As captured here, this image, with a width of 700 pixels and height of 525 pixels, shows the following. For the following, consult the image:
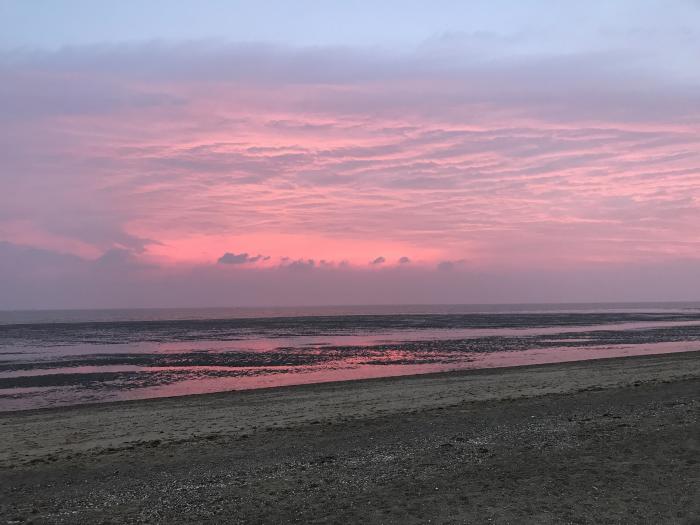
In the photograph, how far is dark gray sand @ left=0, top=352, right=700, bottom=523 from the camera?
1114cm

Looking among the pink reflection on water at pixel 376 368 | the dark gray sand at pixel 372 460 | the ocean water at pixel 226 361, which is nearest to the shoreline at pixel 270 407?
the dark gray sand at pixel 372 460

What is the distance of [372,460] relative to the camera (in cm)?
1455

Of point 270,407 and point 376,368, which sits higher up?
point 270,407

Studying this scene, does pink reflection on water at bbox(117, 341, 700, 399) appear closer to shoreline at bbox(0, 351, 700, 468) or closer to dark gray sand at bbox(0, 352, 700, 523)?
shoreline at bbox(0, 351, 700, 468)

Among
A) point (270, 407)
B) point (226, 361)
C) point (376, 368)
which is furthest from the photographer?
point (226, 361)

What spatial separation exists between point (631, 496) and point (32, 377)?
43217mm

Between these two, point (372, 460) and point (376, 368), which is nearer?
point (372, 460)

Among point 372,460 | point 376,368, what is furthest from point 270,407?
point 376,368

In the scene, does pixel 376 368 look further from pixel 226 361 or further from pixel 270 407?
pixel 270 407

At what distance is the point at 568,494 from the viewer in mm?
11539

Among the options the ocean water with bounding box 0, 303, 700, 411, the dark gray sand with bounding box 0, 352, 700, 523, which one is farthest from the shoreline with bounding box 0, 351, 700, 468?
the ocean water with bounding box 0, 303, 700, 411

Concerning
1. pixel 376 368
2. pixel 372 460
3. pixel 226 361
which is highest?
pixel 372 460

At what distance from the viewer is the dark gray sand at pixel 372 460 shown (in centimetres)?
1114

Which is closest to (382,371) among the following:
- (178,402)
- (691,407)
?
(178,402)
